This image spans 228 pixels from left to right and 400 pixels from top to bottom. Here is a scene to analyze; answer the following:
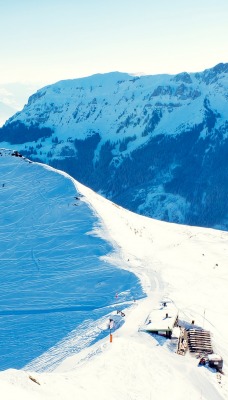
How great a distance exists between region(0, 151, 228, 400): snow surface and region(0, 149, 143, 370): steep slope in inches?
84.1

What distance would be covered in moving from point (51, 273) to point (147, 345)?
1864cm

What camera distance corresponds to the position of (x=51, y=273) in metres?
56.0

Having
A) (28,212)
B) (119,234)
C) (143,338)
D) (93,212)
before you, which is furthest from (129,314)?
(28,212)

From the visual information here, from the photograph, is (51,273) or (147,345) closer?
(147,345)

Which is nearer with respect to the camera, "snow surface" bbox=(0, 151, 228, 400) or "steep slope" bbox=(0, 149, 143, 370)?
"snow surface" bbox=(0, 151, 228, 400)

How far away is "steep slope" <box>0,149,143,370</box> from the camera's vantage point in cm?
4575

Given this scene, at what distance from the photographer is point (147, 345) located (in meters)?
40.2

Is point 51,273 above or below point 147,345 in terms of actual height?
above

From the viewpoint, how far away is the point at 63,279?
54.6 metres

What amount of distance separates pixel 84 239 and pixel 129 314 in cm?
1849

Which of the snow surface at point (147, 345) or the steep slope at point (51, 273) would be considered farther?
the steep slope at point (51, 273)

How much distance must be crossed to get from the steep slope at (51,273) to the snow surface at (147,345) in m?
2.14

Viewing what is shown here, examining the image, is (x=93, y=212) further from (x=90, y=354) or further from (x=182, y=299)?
(x=90, y=354)

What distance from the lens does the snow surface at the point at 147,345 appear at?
1252 inches
